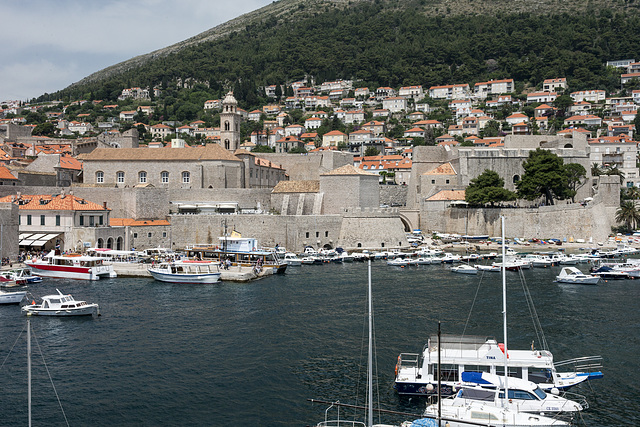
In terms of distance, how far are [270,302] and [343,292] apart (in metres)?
3.69

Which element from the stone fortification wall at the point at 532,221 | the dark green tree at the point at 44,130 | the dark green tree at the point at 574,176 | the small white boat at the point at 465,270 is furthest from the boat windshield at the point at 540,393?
the dark green tree at the point at 44,130

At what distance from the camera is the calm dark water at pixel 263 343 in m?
13.4

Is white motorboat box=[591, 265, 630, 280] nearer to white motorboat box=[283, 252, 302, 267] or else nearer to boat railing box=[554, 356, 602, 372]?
A: boat railing box=[554, 356, 602, 372]

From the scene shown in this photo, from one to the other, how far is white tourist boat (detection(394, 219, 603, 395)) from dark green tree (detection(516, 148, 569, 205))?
29178mm

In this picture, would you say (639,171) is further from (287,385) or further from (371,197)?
(287,385)

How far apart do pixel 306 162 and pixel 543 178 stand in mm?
22751

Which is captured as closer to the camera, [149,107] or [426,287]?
[426,287]

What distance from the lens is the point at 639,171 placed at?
2258 inches

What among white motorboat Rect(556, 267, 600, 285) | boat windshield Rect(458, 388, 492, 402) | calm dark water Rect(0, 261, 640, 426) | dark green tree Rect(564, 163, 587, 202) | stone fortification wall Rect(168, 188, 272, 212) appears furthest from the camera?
dark green tree Rect(564, 163, 587, 202)

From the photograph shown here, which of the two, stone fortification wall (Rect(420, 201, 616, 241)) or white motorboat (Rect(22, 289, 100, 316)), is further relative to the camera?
stone fortification wall (Rect(420, 201, 616, 241))

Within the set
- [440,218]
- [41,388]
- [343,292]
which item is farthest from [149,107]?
[41,388]

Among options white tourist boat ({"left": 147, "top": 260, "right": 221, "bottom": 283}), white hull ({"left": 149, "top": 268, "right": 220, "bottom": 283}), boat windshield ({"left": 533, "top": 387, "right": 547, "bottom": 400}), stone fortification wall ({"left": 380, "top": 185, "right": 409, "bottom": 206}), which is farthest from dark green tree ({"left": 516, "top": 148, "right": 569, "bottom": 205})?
boat windshield ({"left": 533, "top": 387, "right": 547, "bottom": 400})

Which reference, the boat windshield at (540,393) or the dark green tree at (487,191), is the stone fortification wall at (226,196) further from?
the boat windshield at (540,393)

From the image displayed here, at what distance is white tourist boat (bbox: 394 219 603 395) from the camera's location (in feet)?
45.7
